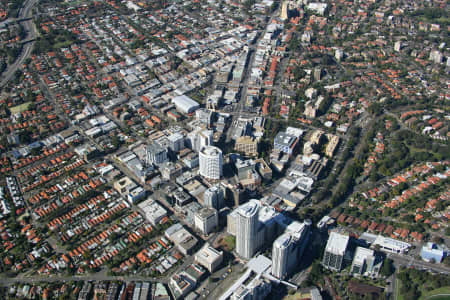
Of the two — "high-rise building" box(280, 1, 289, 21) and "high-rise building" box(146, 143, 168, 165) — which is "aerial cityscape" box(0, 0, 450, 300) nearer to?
"high-rise building" box(146, 143, 168, 165)

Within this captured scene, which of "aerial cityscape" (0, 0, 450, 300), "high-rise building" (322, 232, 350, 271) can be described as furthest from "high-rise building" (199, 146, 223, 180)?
"high-rise building" (322, 232, 350, 271)

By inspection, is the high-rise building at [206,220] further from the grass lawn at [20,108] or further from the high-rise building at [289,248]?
the grass lawn at [20,108]

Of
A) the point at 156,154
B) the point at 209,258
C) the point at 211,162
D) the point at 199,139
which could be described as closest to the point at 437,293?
the point at 209,258

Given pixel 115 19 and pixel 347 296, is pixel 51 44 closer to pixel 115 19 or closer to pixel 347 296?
pixel 115 19

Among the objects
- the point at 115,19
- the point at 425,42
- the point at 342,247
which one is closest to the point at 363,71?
the point at 425,42

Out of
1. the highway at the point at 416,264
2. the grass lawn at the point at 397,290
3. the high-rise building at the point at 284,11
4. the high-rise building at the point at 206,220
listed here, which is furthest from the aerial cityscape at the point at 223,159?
the high-rise building at the point at 284,11

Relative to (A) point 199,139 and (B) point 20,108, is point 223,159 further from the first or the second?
(B) point 20,108
